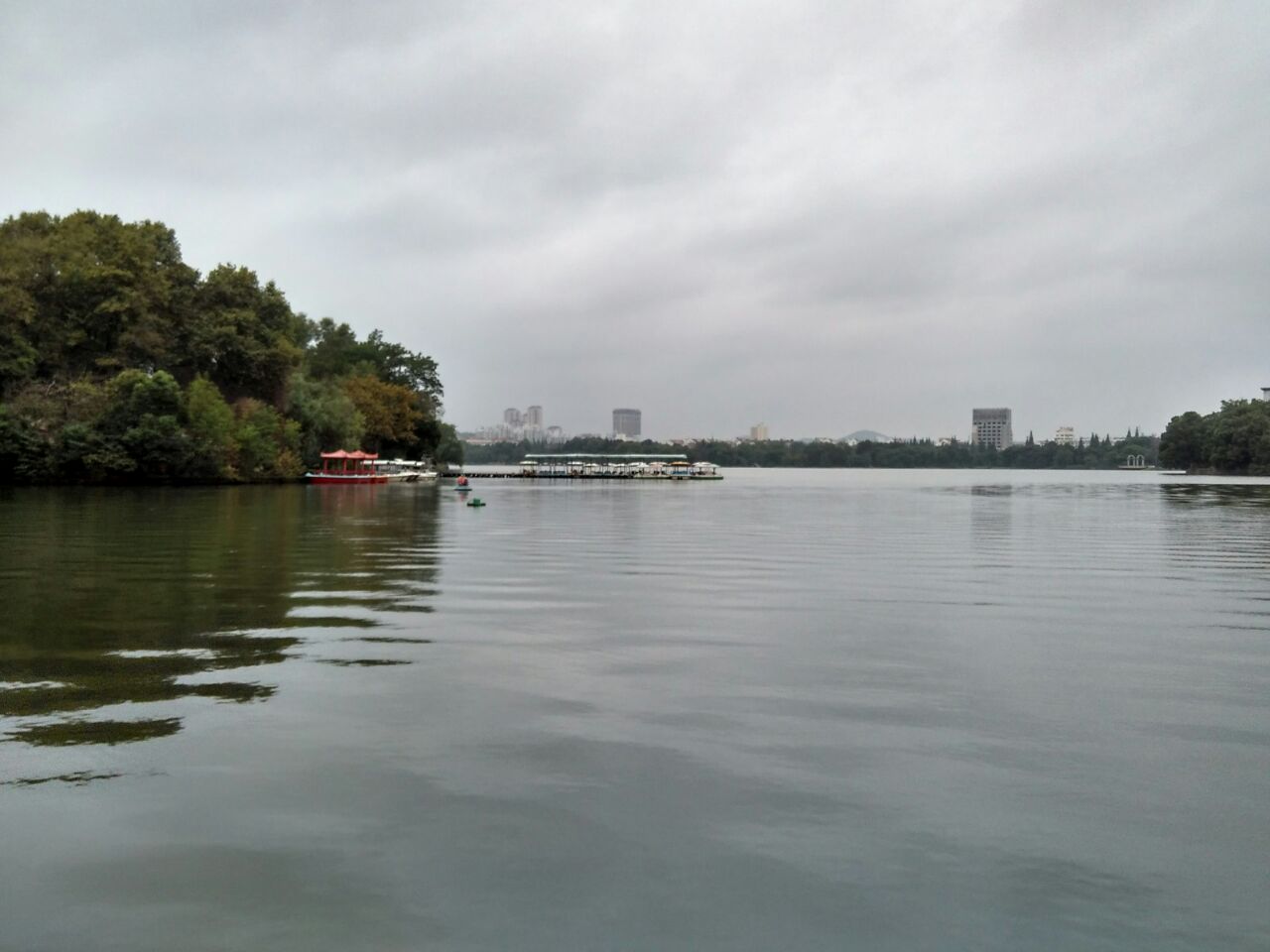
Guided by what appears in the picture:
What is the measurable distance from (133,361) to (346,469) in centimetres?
2254

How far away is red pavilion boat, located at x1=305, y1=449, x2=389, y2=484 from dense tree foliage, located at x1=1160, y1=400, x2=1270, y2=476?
103 m

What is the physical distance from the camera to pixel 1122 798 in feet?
21.6

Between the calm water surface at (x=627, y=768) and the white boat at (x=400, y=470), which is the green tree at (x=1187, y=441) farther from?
the calm water surface at (x=627, y=768)

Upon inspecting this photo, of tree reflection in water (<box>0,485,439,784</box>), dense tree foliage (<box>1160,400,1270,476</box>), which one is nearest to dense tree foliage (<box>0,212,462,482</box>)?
tree reflection in water (<box>0,485,439,784</box>)

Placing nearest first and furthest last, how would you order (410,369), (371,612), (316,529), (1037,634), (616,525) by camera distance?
(1037,634) → (371,612) → (316,529) → (616,525) → (410,369)

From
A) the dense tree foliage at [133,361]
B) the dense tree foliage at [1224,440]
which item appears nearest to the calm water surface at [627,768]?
the dense tree foliage at [133,361]

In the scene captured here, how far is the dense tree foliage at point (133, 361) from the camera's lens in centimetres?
6028

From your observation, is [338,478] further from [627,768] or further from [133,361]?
[627,768]

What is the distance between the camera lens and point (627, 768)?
279 inches

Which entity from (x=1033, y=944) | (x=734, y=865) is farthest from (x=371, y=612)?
(x=1033, y=944)

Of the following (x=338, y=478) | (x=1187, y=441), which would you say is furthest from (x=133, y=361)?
(x=1187, y=441)

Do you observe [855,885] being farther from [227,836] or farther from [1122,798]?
[227,836]

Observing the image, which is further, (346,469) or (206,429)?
(346,469)

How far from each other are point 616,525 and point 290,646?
23973mm
